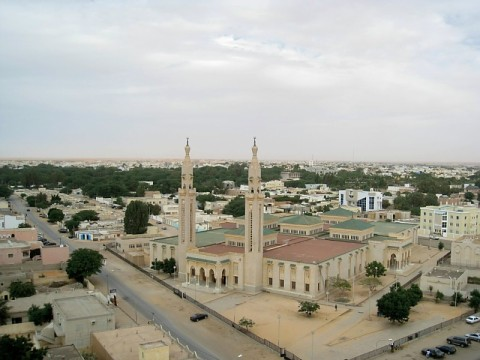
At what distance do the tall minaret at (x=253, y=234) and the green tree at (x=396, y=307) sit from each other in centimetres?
1099

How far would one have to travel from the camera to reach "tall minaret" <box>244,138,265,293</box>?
3925 centimetres

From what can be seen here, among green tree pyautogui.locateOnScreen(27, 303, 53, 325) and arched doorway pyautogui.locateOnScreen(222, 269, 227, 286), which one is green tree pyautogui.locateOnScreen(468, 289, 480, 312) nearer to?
arched doorway pyautogui.locateOnScreen(222, 269, 227, 286)

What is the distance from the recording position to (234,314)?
110ft

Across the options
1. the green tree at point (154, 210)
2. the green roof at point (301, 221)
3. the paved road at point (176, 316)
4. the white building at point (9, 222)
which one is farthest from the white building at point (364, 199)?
the white building at point (9, 222)

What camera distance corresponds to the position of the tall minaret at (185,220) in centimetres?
4316

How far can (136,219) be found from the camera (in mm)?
63250

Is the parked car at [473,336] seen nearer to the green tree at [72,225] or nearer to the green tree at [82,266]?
the green tree at [82,266]

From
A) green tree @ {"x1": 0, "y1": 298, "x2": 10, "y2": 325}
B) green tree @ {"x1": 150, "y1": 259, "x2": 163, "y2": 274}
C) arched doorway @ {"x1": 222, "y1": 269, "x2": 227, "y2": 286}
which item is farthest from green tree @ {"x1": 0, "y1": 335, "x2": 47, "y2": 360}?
green tree @ {"x1": 150, "y1": 259, "x2": 163, "y2": 274}

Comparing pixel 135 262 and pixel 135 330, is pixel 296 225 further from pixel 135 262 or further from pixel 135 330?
pixel 135 330

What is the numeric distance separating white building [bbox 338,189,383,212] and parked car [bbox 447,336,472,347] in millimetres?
59477

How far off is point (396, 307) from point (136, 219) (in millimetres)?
40385

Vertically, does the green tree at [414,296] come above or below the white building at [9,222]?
below

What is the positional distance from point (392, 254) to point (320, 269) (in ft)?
42.0

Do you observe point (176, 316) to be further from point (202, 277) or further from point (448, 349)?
point (448, 349)
